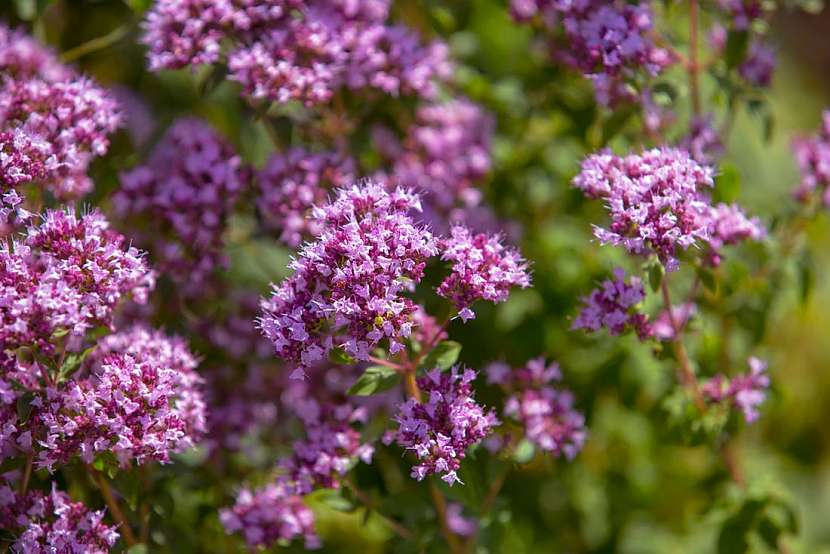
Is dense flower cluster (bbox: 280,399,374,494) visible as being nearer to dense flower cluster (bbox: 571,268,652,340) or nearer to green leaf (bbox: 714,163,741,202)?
dense flower cluster (bbox: 571,268,652,340)

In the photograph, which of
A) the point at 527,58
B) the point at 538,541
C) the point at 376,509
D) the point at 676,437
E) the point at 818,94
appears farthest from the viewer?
the point at 818,94

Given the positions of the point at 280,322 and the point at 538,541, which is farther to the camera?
the point at 538,541

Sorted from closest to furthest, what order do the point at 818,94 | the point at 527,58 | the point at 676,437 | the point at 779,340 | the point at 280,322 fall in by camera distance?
the point at 280,322 → the point at 676,437 → the point at 527,58 → the point at 779,340 → the point at 818,94

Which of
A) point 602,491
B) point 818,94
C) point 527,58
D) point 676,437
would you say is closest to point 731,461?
point 676,437

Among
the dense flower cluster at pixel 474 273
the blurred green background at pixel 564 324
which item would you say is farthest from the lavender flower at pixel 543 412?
the dense flower cluster at pixel 474 273

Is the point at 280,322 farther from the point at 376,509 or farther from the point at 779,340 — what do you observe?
the point at 779,340

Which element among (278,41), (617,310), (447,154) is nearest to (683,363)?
(617,310)

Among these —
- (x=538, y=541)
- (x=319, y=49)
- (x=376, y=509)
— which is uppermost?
(x=319, y=49)
